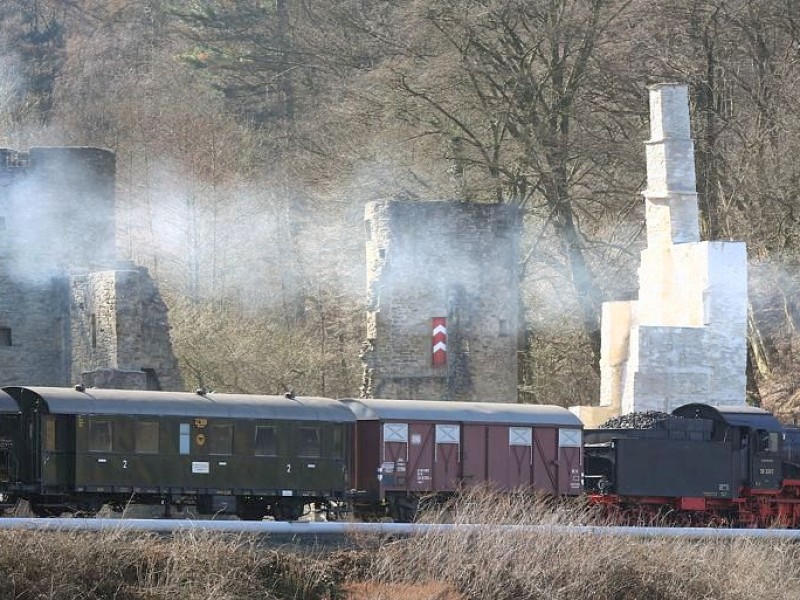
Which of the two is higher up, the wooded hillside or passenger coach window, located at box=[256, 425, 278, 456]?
the wooded hillside

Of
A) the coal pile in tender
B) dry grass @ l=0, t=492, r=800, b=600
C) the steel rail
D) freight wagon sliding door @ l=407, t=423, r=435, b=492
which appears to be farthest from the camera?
the coal pile in tender

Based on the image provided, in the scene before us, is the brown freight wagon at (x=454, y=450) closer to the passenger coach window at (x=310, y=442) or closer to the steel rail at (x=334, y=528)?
the passenger coach window at (x=310, y=442)

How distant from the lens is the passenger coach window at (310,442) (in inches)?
1147

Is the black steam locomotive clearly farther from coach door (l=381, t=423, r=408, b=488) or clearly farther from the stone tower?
the stone tower

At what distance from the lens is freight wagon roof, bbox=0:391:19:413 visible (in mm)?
27234

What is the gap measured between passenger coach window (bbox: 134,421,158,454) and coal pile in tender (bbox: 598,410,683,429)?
8.19m

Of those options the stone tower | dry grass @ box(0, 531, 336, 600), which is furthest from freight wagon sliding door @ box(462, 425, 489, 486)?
the stone tower

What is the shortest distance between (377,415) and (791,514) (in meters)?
7.60

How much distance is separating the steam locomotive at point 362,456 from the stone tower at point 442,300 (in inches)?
231

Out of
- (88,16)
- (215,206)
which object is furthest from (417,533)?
(88,16)

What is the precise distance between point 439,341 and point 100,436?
1164cm

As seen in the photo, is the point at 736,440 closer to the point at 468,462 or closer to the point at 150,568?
the point at 468,462

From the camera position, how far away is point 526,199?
146ft

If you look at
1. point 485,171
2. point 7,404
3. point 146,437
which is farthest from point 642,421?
point 485,171
